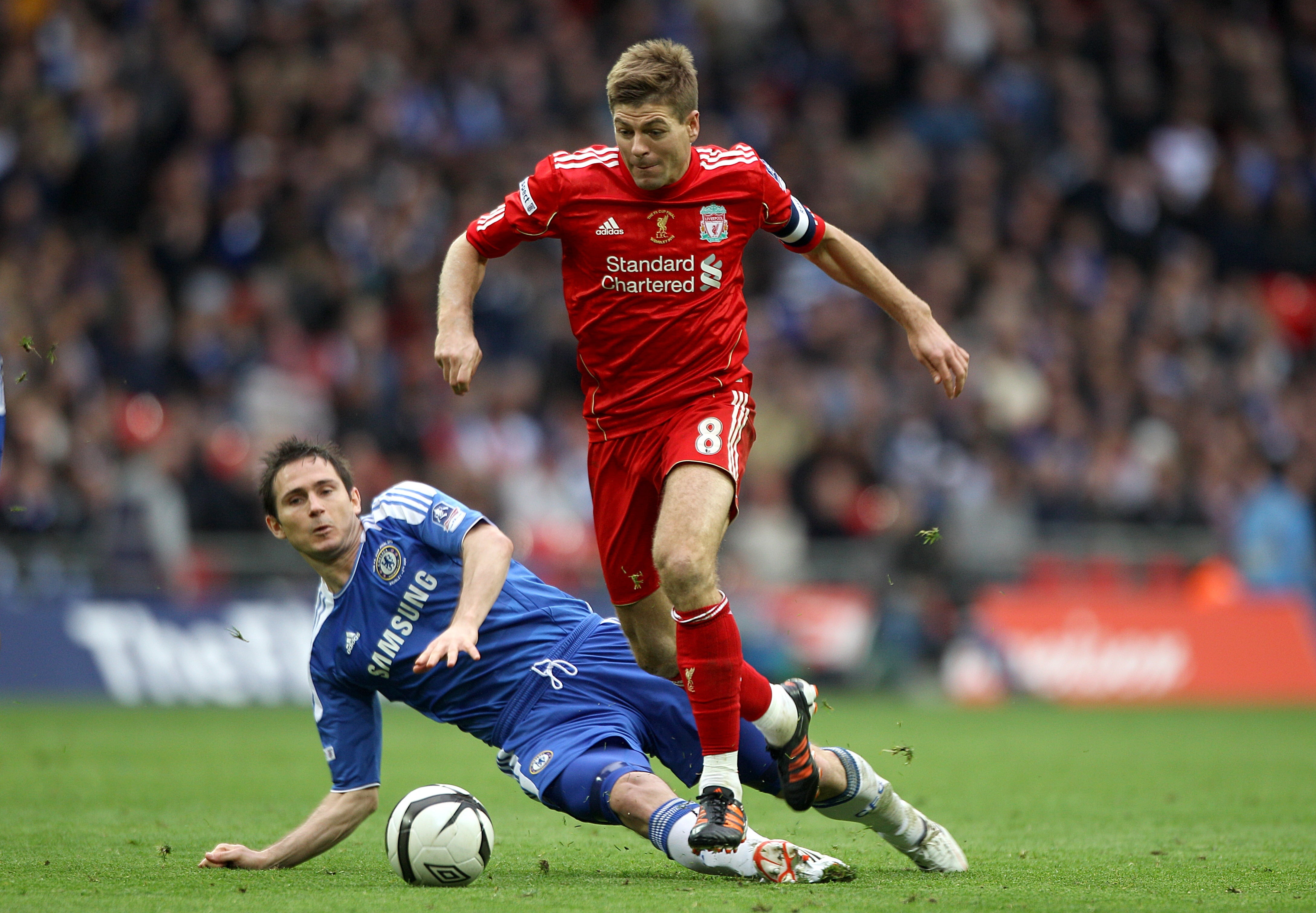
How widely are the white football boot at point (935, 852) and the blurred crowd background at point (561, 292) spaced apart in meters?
9.45

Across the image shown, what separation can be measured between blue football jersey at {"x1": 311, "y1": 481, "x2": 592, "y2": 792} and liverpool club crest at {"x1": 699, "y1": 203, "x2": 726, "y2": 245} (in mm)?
1357

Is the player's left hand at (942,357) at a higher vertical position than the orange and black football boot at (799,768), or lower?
higher

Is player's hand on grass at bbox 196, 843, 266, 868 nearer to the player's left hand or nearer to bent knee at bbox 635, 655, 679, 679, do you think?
bent knee at bbox 635, 655, 679, 679

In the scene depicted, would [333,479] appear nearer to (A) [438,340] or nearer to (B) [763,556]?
(A) [438,340]

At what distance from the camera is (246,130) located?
56.0ft

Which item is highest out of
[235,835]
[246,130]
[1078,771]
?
[246,130]

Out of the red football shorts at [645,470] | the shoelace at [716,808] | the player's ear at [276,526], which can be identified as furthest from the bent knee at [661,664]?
the player's ear at [276,526]

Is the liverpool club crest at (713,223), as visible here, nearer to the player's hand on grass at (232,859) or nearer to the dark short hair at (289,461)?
the dark short hair at (289,461)

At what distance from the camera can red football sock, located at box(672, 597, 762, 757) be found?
5.53 meters

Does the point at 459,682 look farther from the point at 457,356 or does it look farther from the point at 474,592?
the point at 457,356

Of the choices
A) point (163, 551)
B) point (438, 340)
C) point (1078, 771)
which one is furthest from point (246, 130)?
point (438, 340)

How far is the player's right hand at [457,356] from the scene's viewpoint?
18.0ft

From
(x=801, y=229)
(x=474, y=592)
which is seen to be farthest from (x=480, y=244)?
(x=474, y=592)

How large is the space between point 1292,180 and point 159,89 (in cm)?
1428
